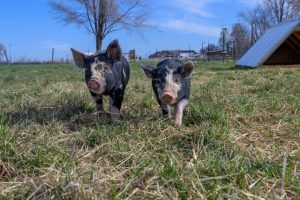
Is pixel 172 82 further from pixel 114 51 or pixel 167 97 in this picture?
pixel 114 51

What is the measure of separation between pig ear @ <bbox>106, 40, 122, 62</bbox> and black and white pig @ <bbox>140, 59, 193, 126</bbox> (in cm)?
42

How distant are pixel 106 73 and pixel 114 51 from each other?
32 cm

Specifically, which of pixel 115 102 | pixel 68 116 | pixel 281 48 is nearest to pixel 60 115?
pixel 68 116

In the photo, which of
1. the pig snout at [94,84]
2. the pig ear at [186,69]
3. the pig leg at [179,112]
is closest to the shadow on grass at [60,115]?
the pig snout at [94,84]

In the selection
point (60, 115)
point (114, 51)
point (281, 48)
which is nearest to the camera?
point (114, 51)

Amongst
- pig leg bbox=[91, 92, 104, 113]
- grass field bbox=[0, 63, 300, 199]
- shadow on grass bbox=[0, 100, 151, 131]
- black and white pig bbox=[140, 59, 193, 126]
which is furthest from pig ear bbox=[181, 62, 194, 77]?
pig leg bbox=[91, 92, 104, 113]

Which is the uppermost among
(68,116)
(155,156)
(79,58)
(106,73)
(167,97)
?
(79,58)

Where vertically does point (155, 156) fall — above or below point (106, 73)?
below

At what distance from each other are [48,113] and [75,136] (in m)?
1.50

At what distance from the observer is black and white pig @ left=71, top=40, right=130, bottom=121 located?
489 centimetres

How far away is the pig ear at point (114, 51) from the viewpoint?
5.04 meters

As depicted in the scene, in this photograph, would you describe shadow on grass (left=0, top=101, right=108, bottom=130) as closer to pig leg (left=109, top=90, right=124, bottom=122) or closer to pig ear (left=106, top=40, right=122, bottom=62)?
pig leg (left=109, top=90, right=124, bottom=122)

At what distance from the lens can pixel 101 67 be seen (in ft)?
16.3

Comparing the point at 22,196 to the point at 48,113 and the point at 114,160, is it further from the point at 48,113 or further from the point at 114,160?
the point at 48,113
